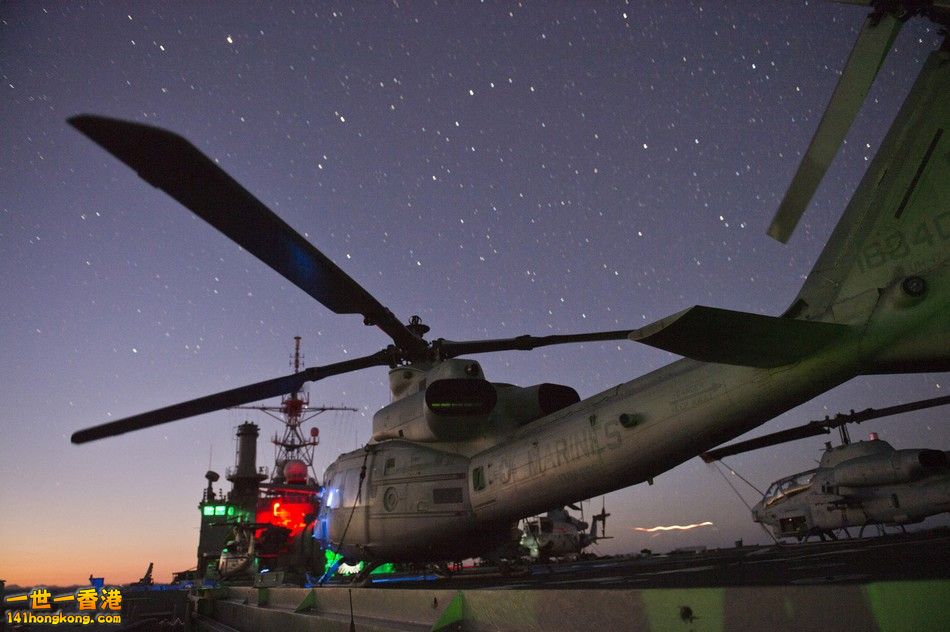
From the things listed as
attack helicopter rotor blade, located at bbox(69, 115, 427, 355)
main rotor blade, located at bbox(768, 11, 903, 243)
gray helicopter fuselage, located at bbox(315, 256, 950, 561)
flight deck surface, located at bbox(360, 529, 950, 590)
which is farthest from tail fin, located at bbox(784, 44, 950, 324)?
attack helicopter rotor blade, located at bbox(69, 115, 427, 355)

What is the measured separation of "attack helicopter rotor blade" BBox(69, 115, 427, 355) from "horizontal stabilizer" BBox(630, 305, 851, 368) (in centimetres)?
364

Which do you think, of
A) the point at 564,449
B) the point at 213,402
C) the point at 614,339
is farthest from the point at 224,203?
the point at 614,339

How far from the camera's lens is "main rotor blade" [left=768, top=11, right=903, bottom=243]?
173 inches

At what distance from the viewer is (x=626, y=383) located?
738 cm

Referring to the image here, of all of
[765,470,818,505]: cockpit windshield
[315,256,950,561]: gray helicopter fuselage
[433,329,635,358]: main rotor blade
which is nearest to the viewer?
[315,256,950,561]: gray helicopter fuselage

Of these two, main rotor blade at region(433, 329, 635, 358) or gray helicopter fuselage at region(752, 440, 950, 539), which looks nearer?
main rotor blade at region(433, 329, 635, 358)

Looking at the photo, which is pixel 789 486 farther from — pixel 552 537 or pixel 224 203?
pixel 224 203

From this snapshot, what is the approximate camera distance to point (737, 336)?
4.52 metres

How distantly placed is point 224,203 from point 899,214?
242 inches

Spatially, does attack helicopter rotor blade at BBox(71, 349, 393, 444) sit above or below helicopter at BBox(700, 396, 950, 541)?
above

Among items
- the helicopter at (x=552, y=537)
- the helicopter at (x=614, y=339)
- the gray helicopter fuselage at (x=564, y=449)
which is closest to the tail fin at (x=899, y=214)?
the helicopter at (x=614, y=339)

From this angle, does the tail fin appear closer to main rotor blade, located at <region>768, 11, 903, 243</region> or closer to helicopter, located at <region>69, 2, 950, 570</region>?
helicopter, located at <region>69, 2, 950, 570</region>

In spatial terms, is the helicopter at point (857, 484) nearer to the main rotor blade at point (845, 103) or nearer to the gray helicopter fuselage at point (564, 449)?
the gray helicopter fuselage at point (564, 449)

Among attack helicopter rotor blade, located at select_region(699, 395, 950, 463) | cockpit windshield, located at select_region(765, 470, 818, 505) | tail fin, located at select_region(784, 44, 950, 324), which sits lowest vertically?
cockpit windshield, located at select_region(765, 470, 818, 505)
